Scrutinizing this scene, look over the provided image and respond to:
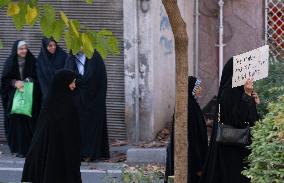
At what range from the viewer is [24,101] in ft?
36.5

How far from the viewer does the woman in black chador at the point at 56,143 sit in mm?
8070

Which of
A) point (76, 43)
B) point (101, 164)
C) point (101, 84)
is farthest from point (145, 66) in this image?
point (76, 43)

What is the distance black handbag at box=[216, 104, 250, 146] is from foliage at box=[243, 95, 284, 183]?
1439 mm

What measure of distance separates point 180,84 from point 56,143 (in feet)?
7.91

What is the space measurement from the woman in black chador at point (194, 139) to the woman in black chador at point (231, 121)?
29 cm

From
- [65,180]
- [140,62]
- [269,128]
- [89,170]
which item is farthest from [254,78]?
[140,62]

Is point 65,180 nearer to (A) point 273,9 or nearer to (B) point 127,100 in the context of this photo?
(B) point 127,100

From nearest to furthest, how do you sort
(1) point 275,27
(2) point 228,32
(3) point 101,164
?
1. (3) point 101,164
2. (1) point 275,27
3. (2) point 228,32

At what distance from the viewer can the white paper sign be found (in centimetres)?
730

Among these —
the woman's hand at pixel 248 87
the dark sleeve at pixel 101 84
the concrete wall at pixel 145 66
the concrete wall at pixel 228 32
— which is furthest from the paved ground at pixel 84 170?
the woman's hand at pixel 248 87

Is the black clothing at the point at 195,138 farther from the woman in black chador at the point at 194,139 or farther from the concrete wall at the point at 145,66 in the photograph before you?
the concrete wall at the point at 145,66

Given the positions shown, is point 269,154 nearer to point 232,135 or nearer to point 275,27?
point 232,135

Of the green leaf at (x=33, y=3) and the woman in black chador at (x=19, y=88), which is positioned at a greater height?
the green leaf at (x=33, y=3)

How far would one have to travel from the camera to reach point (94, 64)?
1079 centimetres
